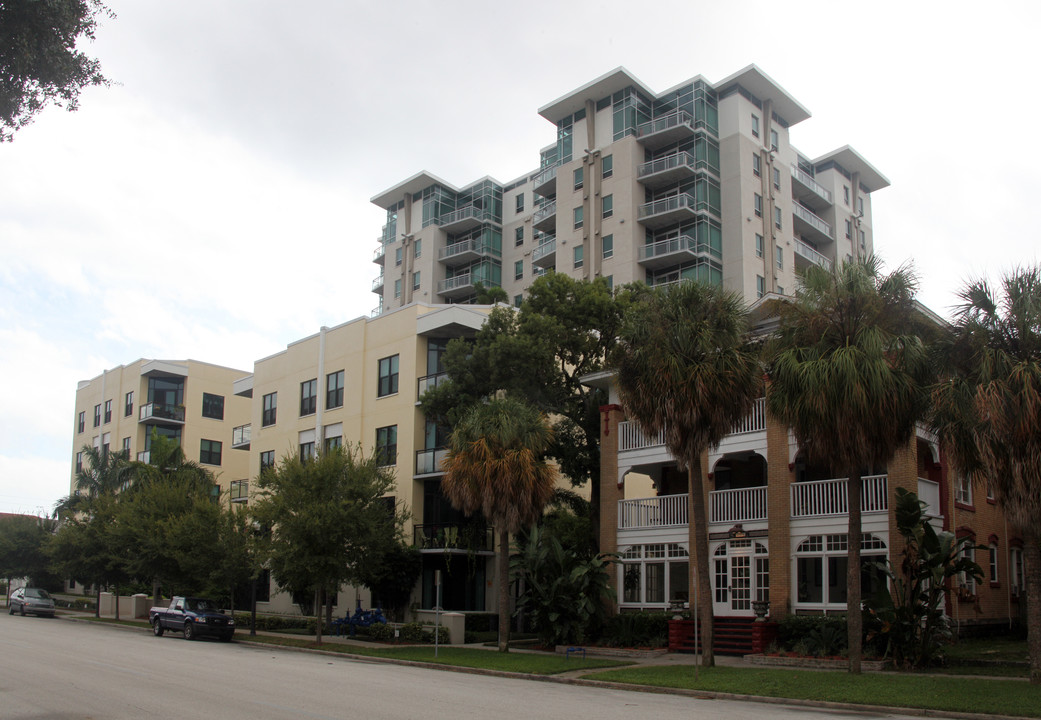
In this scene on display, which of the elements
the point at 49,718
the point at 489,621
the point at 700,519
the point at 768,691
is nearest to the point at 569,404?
the point at 489,621

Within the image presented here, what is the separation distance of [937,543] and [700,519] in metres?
5.71

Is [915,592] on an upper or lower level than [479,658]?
upper

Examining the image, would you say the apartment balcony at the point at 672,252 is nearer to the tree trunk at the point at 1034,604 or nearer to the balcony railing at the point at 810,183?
the balcony railing at the point at 810,183

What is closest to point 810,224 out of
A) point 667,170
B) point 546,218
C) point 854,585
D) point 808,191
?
point 808,191

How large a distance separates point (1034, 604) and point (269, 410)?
40.4 m

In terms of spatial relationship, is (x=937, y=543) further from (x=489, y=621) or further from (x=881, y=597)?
(x=489, y=621)

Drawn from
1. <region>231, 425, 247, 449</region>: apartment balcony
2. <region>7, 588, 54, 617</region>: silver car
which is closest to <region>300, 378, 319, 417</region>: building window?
<region>231, 425, 247, 449</region>: apartment balcony

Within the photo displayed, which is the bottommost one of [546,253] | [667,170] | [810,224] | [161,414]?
[161,414]

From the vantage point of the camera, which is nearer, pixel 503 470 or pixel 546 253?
pixel 503 470

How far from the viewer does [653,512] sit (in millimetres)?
31641

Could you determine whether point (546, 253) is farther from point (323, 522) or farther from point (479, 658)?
point (479, 658)

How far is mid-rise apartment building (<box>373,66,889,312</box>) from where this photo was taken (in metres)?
57.8

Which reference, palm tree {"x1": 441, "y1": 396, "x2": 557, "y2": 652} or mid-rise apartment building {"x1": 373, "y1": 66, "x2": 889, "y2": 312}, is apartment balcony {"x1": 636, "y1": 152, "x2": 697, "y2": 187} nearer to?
mid-rise apartment building {"x1": 373, "y1": 66, "x2": 889, "y2": 312}

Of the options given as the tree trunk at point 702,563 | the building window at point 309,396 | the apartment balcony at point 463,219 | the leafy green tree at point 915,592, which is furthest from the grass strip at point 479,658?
the apartment balcony at point 463,219
